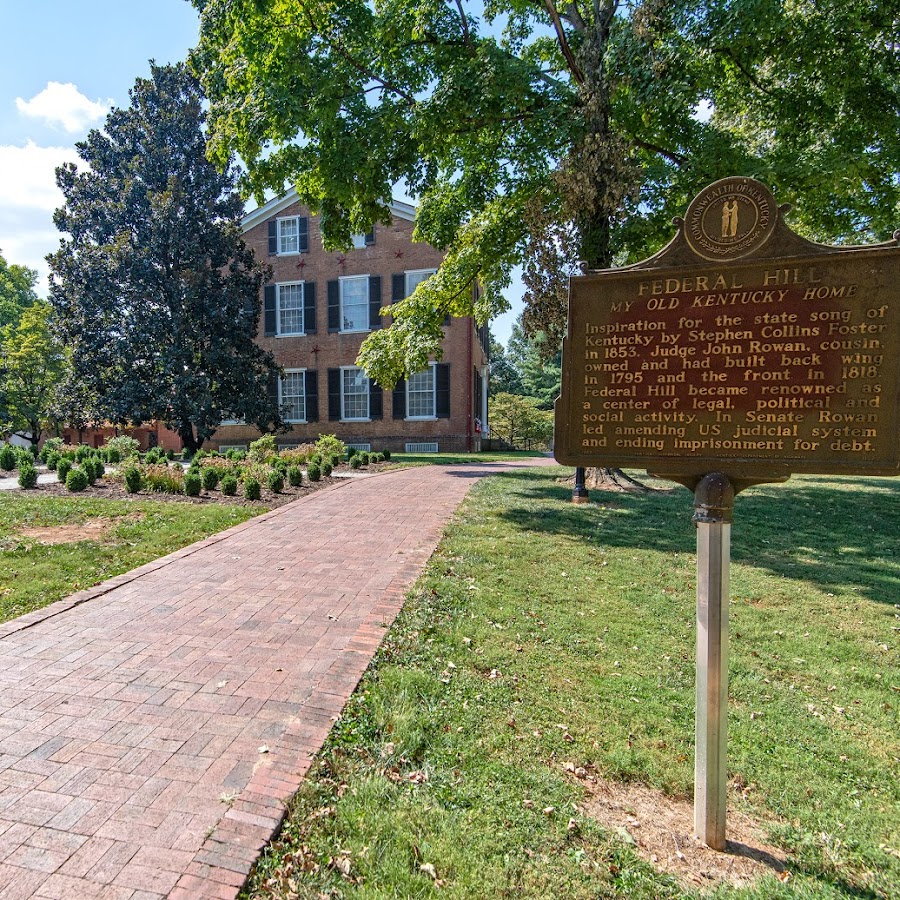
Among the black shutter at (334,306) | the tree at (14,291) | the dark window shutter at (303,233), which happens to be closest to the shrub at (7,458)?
the black shutter at (334,306)

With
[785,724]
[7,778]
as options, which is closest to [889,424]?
[785,724]

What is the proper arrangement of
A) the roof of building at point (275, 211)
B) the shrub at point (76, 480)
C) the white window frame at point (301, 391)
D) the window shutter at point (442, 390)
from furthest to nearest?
the white window frame at point (301, 391) < the roof of building at point (275, 211) < the window shutter at point (442, 390) < the shrub at point (76, 480)

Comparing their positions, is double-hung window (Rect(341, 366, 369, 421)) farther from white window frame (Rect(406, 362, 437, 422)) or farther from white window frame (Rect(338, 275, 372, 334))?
white window frame (Rect(406, 362, 437, 422))

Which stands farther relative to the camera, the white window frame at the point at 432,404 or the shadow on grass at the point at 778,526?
the white window frame at the point at 432,404

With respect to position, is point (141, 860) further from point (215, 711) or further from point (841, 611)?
point (841, 611)

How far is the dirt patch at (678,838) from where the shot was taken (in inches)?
93.5

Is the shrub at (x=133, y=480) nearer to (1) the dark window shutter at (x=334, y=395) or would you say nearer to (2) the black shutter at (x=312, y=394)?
(1) the dark window shutter at (x=334, y=395)

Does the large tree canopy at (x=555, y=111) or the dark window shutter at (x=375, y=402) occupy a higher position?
the large tree canopy at (x=555, y=111)

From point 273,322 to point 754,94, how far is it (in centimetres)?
2057

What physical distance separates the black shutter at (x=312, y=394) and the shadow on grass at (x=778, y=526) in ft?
51.2

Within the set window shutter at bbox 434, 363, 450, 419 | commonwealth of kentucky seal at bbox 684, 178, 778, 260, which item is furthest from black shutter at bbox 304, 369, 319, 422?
commonwealth of kentucky seal at bbox 684, 178, 778, 260

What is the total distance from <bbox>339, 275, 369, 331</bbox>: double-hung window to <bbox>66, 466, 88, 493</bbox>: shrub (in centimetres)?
1551

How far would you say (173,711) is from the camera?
3.28 metres

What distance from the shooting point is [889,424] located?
2432mm
